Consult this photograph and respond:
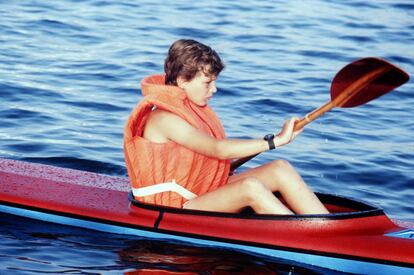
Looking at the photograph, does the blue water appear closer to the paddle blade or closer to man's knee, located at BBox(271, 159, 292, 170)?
man's knee, located at BBox(271, 159, 292, 170)

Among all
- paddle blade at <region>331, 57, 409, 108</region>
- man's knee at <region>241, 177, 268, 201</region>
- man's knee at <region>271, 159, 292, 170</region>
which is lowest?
man's knee at <region>241, 177, 268, 201</region>

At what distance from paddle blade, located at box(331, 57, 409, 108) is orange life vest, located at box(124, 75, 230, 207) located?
631 mm

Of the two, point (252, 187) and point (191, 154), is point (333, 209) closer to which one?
point (252, 187)

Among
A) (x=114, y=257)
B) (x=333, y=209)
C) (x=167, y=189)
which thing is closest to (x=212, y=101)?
(x=333, y=209)

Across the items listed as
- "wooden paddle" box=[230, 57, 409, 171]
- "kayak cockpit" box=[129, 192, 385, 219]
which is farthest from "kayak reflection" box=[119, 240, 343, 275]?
"wooden paddle" box=[230, 57, 409, 171]

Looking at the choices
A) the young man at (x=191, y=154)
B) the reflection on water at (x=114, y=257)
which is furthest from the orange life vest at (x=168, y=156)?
the reflection on water at (x=114, y=257)

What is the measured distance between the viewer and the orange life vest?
5.04 m

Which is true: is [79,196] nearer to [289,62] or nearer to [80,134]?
[80,134]

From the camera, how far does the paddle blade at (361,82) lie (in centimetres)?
479

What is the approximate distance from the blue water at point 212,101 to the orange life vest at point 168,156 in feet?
0.96

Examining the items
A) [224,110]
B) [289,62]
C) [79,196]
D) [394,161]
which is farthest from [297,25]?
[79,196]

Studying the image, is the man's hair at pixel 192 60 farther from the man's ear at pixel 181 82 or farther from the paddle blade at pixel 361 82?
the paddle blade at pixel 361 82

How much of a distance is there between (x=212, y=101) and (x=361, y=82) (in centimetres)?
360

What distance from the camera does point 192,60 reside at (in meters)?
4.95
